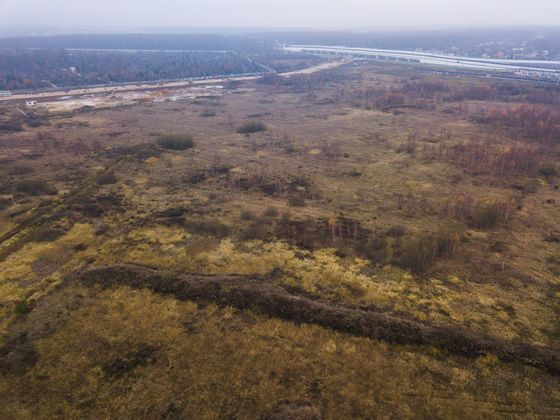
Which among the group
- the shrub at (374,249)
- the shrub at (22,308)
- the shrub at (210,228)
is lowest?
the shrub at (22,308)

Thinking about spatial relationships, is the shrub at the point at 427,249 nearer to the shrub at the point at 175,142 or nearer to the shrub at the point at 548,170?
the shrub at the point at 548,170

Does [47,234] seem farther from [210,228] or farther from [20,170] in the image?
[20,170]

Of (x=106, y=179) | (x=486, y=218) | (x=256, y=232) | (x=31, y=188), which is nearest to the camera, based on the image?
(x=256, y=232)

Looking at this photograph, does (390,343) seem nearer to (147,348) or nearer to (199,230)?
(147,348)

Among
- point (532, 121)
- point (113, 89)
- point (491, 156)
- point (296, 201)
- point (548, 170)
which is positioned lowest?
point (296, 201)

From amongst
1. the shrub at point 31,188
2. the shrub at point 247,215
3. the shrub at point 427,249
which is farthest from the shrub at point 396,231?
the shrub at point 31,188

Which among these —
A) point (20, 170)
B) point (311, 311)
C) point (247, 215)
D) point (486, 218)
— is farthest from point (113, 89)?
point (311, 311)

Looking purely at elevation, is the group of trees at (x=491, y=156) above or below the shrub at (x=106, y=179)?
above
